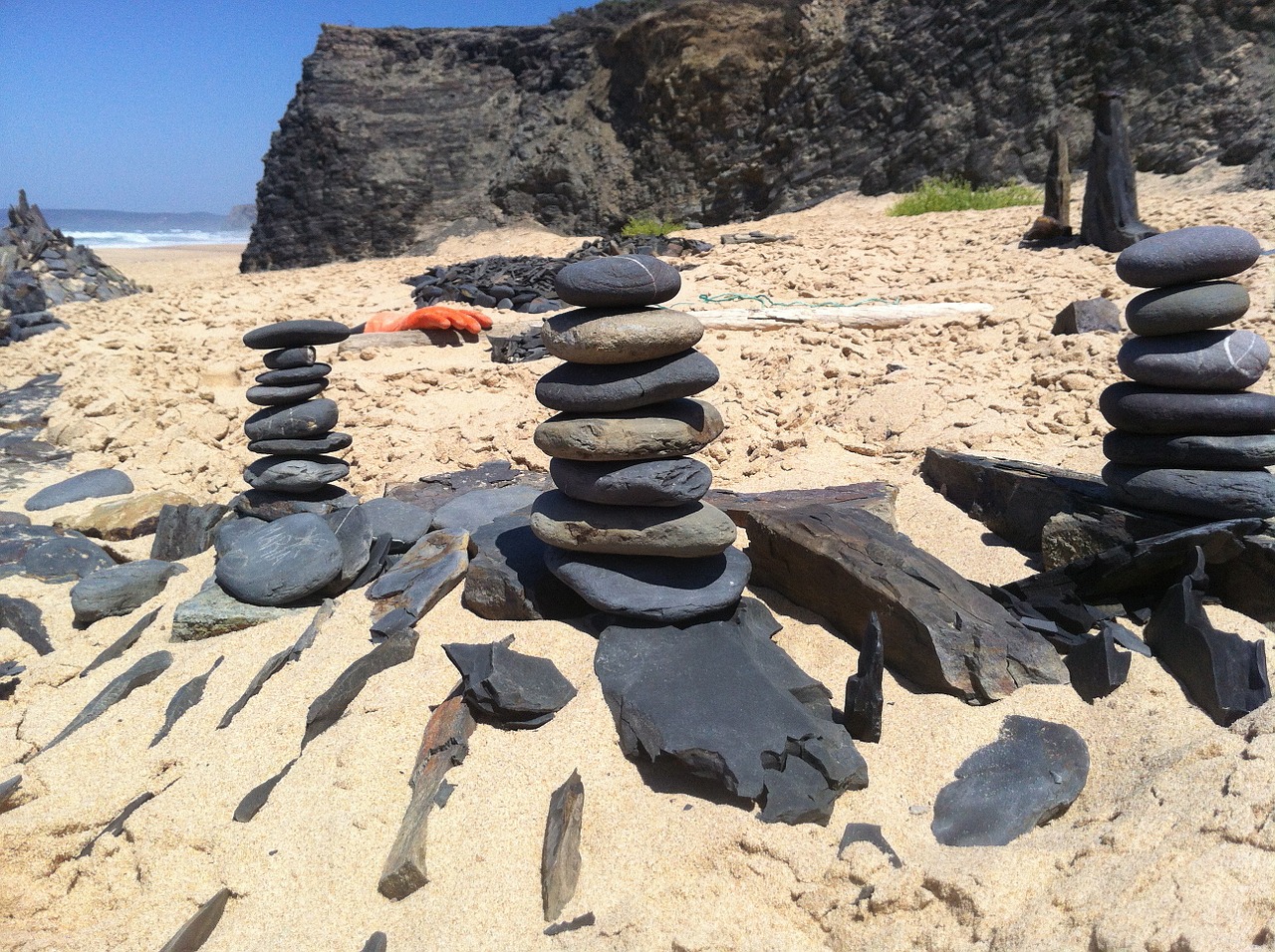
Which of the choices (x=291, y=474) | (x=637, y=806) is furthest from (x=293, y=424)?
(x=637, y=806)

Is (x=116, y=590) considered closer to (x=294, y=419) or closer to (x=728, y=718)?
(x=294, y=419)

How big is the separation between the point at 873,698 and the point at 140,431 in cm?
682

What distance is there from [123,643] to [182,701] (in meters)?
0.80

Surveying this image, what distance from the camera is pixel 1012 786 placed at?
242 centimetres

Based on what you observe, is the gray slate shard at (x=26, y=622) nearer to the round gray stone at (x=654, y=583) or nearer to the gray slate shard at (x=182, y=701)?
the gray slate shard at (x=182, y=701)

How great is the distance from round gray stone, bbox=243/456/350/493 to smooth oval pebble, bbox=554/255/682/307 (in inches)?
95.2

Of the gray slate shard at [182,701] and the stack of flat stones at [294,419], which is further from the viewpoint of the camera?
the stack of flat stones at [294,419]

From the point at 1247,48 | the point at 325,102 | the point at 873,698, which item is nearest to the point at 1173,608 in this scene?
the point at 873,698

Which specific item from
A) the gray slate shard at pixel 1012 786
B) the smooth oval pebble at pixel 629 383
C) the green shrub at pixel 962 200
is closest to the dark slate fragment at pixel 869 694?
the gray slate shard at pixel 1012 786

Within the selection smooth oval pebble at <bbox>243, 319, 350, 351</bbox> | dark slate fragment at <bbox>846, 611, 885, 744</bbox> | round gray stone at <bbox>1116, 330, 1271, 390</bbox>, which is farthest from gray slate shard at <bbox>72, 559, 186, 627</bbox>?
round gray stone at <bbox>1116, 330, 1271, 390</bbox>

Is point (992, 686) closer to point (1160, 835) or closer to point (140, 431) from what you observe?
point (1160, 835)

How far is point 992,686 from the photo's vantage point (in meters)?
→ 2.87

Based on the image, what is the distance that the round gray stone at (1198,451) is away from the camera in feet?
11.0

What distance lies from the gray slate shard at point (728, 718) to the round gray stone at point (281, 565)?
167 cm
